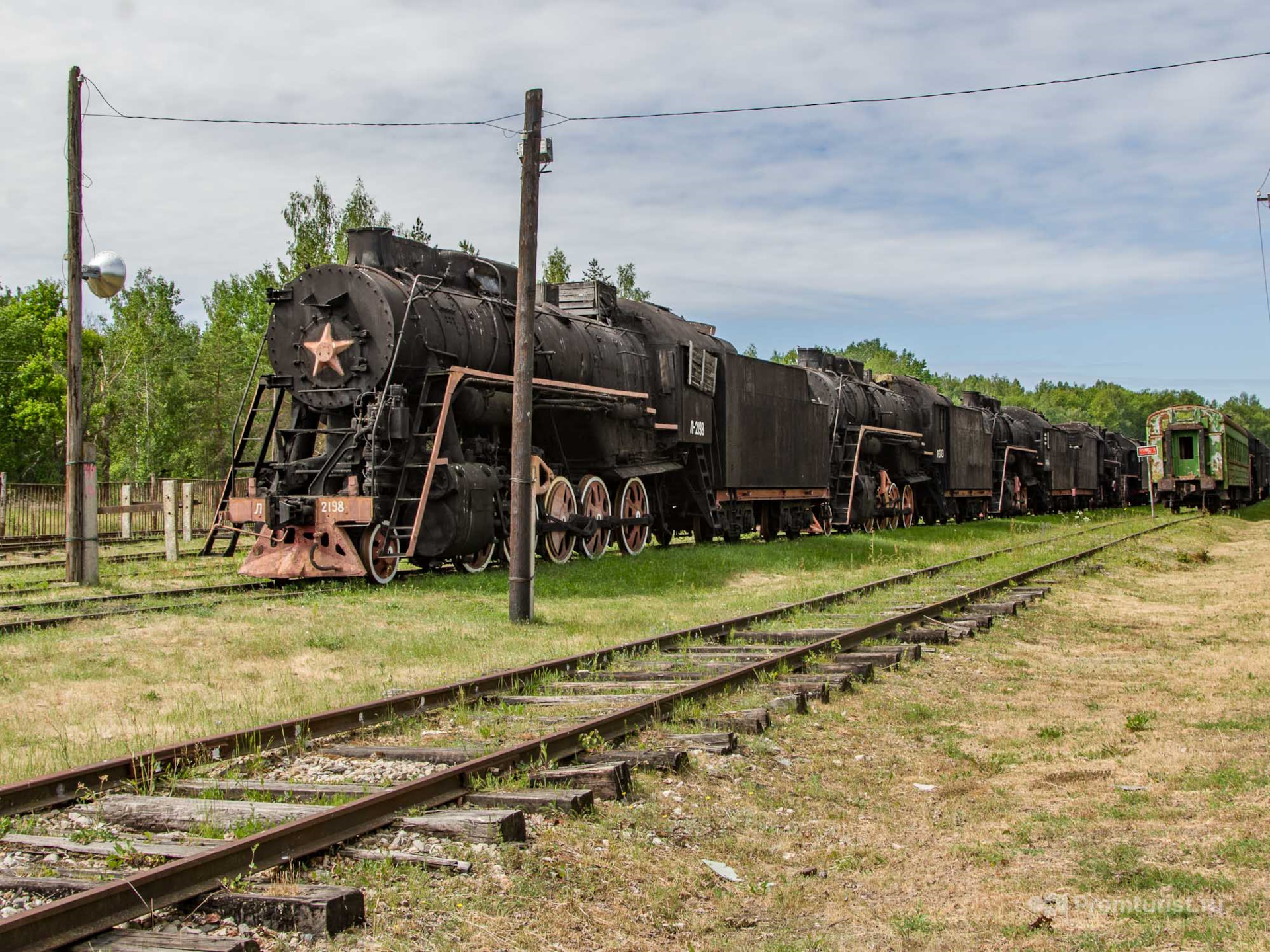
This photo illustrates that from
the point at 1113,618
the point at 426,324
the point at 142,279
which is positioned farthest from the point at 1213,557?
the point at 142,279

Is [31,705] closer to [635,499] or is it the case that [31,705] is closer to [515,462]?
[515,462]

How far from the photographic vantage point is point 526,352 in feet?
37.9

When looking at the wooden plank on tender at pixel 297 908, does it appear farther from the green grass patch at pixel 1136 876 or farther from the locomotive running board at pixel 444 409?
the locomotive running board at pixel 444 409

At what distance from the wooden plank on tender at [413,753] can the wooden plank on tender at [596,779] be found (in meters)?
Result: 0.51

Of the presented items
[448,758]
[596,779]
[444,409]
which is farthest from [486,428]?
[596,779]

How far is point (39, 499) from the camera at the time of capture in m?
24.1

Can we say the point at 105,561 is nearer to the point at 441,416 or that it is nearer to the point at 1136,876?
the point at 441,416

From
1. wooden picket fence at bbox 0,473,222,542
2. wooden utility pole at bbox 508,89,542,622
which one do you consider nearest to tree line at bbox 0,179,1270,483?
wooden picket fence at bbox 0,473,222,542

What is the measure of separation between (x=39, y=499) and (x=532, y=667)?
19848mm

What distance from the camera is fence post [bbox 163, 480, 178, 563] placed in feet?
60.1

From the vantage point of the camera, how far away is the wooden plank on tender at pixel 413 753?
582 cm

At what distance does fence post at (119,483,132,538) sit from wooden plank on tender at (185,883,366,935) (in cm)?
2041

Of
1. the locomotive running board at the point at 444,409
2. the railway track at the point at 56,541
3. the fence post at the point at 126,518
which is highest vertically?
the locomotive running board at the point at 444,409

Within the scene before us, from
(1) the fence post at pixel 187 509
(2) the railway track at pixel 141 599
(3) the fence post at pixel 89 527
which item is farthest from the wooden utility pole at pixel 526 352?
(1) the fence post at pixel 187 509
